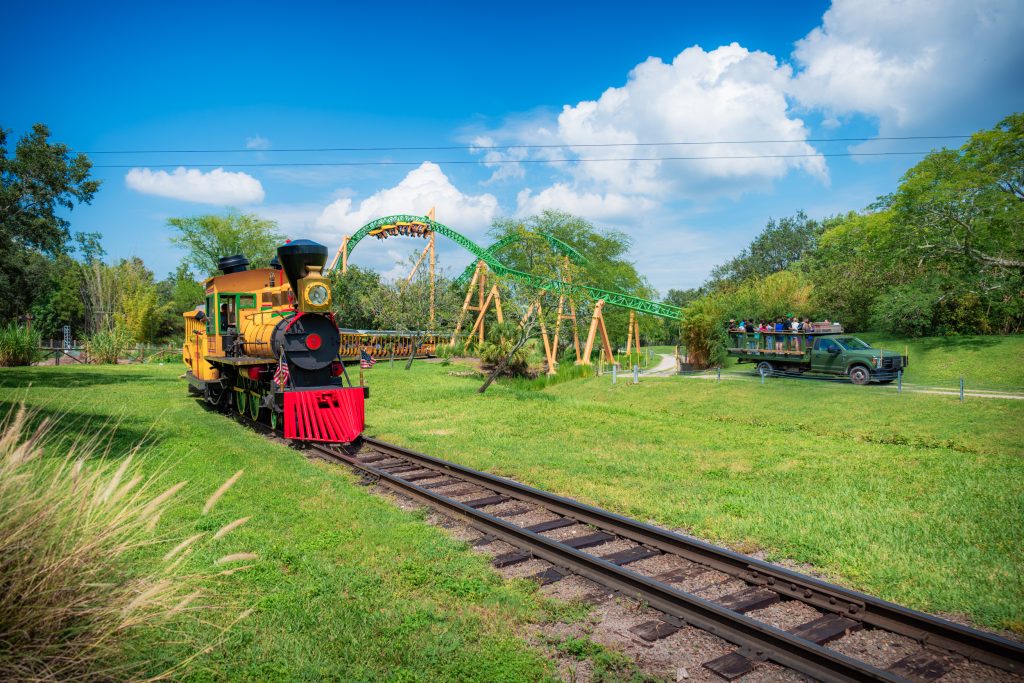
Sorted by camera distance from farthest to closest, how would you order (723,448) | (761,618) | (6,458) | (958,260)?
(958,260) < (723,448) < (761,618) < (6,458)

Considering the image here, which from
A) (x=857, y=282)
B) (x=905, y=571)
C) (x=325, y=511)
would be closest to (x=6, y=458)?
(x=325, y=511)

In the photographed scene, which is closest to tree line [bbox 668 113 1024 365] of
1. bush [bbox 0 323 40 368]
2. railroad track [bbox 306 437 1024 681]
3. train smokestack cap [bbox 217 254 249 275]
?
train smokestack cap [bbox 217 254 249 275]

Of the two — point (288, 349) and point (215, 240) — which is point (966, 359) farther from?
point (215, 240)

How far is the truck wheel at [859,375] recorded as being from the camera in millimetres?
19297

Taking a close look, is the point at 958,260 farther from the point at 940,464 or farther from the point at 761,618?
the point at 761,618

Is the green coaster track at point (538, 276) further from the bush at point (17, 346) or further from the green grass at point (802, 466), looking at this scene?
the bush at point (17, 346)

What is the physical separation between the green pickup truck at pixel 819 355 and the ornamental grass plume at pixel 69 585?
20794 mm

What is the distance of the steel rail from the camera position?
4109 mm

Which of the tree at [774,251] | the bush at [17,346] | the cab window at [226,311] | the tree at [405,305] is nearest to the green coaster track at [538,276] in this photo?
the tree at [405,305]

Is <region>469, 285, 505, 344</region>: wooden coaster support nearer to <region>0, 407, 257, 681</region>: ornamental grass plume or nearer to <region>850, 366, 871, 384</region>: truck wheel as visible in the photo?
<region>850, 366, 871, 384</region>: truck wheel

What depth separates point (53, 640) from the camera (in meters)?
3.31

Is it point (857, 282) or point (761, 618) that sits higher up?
point (857, 282)

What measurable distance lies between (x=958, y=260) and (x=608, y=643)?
98.7 ft

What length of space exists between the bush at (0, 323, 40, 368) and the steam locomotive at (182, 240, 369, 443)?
58.5 feet
